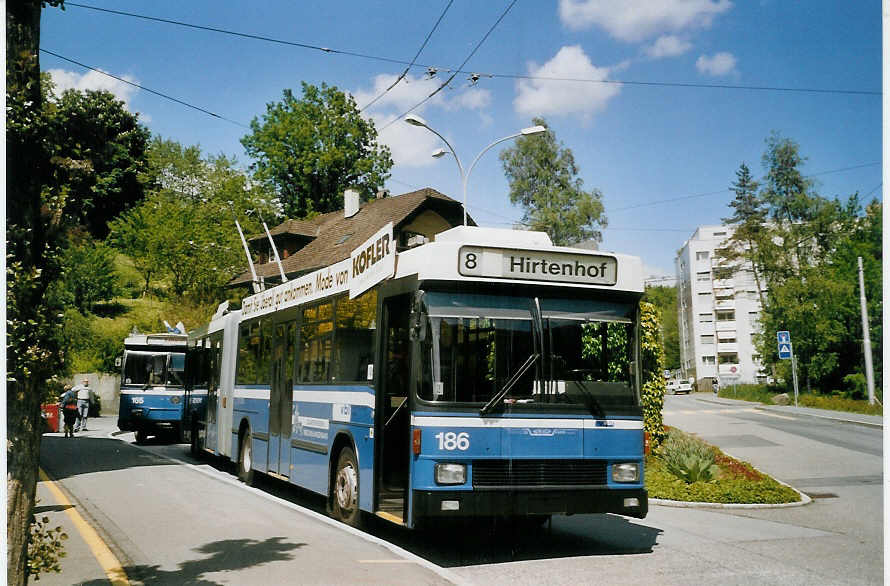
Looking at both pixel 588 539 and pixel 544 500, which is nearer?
pixel 544 500

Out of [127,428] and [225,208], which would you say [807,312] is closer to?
[225,208]

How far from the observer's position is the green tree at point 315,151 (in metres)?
54.0

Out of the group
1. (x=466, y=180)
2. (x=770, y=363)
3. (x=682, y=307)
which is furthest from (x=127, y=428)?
(x=682, y=307)

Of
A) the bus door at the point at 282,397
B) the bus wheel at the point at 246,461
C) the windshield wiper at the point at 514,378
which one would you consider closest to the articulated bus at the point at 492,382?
the windshield wiper at the point at 514,378

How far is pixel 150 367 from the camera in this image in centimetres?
2511

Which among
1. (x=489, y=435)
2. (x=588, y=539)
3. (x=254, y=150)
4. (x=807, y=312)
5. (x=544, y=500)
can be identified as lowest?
(x=588, y=539)

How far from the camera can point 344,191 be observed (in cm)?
5319

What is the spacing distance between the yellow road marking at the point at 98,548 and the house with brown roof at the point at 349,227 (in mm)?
31189

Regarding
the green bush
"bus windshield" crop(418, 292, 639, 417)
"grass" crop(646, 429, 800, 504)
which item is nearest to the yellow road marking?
"bus windshield" crop(418, 292, 639, 417)

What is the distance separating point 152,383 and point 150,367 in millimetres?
454

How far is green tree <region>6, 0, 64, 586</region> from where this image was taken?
4.60m

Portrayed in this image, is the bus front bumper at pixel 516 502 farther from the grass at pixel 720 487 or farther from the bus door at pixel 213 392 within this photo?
the bus door at pixel 213 392

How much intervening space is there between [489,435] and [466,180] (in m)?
Result: 18.9

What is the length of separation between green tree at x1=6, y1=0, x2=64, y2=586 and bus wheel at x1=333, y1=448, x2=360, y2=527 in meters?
5.38
